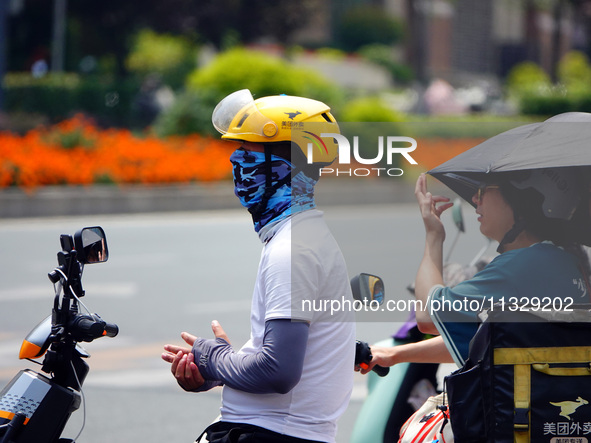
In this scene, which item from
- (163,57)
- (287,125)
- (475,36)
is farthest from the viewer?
(475,36)

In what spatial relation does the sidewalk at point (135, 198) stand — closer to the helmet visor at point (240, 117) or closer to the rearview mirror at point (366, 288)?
the rearview mirror at point (366, 288)

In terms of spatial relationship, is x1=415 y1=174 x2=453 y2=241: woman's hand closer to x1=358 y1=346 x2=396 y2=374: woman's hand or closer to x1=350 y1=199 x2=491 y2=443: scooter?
x1=358 y1=346 x2=396 y2=374: woman's hand

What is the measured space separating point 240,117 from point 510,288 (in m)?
0.78

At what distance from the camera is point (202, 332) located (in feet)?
24.7

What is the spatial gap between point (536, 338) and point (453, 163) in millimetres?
591

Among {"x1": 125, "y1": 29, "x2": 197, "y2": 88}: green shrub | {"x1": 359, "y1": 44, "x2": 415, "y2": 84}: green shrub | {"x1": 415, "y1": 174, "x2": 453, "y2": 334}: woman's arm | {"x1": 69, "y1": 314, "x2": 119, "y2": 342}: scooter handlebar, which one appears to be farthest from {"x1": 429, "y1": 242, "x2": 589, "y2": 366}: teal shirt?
{"x1": 359, "y1": 44, "x2": 415, "y2": 84}: green shrub

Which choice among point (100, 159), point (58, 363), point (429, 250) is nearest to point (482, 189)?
point (429, 250)

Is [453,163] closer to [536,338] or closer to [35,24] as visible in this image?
[536,338]

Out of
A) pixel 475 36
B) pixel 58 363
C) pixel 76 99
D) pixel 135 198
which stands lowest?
pixel 135 198

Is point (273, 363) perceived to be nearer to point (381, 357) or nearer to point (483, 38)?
point (381, 357)

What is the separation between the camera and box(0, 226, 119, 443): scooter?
89.9 inches

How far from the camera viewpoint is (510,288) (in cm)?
224

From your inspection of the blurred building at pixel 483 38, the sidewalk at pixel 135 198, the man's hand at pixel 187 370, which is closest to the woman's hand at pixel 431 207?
the man's hand at pixel 187 370

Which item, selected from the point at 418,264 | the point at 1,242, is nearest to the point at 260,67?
the point at 1,242
